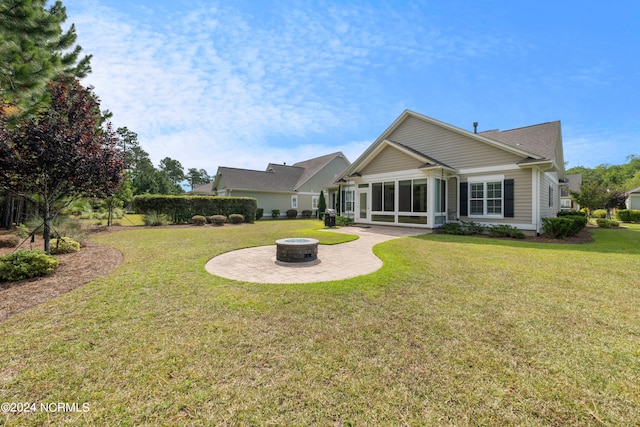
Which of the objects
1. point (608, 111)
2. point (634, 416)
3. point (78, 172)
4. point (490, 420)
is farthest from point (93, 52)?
point (608, 111)

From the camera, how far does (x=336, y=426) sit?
1.93 metres

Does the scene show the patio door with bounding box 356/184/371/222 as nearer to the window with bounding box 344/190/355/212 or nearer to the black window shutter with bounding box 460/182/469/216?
the window with bounding box 344/190/355/212

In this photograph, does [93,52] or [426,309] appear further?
[93,52]

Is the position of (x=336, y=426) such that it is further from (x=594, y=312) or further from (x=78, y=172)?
(x=78, y=172)

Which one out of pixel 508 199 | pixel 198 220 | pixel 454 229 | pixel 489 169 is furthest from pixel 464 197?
pixel 198 220

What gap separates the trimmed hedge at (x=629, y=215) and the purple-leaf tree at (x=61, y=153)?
38225 mm

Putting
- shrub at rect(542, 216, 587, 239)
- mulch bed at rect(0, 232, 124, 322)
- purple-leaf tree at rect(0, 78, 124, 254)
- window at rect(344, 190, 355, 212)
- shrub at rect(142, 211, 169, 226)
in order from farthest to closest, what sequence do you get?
window at rect(344, 190, 355, 212)
shrub at rect(142, 211, 169, 226)
shrub at rect(542, 216, 587, 239)
purple-leaf tree at rect(0, 78, 124, 254)
mulch bed at rect(0, 232, 124, 322)

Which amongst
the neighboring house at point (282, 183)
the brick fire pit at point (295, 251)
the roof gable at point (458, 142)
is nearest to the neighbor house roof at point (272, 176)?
the neighboring house at point (282, 183)

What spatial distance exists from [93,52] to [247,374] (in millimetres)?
14358

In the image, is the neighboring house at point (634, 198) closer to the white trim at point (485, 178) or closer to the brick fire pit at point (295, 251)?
the white trim at point (485, 178)

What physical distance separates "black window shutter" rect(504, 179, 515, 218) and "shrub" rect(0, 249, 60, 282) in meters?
16.7

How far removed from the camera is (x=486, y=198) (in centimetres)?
1325

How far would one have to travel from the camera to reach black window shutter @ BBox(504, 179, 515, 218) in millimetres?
12445

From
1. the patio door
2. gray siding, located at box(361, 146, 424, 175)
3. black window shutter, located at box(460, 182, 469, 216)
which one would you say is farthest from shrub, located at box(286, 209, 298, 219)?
black window shutter, located at box(460, 182, 469, 216)
